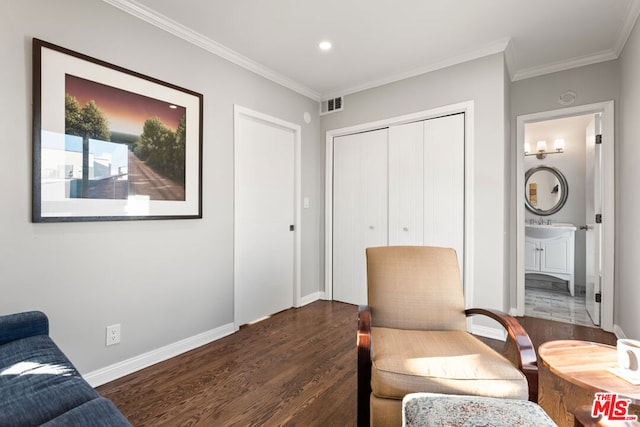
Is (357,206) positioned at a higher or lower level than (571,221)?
higher

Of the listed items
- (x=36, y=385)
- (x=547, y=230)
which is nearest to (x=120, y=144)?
(x=36, y=385)

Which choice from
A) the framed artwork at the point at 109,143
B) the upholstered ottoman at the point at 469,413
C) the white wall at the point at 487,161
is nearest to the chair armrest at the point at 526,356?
Result: the upholstered ottoman at the point at 469,413

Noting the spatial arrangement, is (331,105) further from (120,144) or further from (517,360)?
(517,360)

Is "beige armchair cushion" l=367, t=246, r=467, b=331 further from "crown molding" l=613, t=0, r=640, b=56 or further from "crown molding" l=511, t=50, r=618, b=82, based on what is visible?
"crown molding" l=511, t=50, r=618, b=82

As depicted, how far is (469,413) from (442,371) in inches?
12.9

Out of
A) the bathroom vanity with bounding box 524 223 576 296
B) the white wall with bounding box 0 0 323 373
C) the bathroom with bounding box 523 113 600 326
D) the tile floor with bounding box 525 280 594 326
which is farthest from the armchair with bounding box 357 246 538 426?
the bathroom vanity with bounding box 524 223 576 296

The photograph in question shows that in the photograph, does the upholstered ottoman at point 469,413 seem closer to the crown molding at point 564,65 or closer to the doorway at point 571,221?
the doorway at point 571,221

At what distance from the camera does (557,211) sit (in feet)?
16.0

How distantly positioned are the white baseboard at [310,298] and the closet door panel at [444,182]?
5.09 ft

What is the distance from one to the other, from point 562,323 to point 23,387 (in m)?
4.16

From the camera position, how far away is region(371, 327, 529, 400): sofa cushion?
4.12 feet

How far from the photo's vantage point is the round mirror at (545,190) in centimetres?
484

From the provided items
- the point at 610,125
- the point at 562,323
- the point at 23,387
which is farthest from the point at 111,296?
the point at 610,125

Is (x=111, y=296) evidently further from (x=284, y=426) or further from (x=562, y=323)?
(x=562, y=323)
